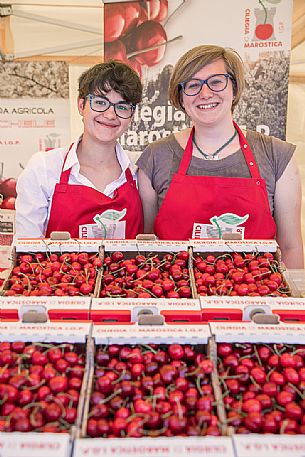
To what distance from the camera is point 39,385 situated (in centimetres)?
126

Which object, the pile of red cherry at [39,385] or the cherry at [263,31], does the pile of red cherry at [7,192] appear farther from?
the pile of red cherry at [39,385]

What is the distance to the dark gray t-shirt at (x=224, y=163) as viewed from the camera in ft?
8.65

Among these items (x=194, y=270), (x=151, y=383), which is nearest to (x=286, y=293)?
(x=194, y=270)

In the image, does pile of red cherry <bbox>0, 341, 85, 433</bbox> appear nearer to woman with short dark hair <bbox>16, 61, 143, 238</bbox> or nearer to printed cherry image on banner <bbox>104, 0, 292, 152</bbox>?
woman with short dark hair <bbox>16, 61, 143, 238</bbox>

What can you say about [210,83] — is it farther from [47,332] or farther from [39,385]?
[39,385]

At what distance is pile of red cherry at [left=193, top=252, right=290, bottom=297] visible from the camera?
1.86 meters

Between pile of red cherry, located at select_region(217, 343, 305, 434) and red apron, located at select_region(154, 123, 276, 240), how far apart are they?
3.89ft

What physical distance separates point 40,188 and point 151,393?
158 centimetres

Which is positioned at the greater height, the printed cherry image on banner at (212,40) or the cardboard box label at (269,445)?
the printed cherry image on banner at (212,40)

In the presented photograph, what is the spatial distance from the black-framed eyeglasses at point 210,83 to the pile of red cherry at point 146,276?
0.87 meters

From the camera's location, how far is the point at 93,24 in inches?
147

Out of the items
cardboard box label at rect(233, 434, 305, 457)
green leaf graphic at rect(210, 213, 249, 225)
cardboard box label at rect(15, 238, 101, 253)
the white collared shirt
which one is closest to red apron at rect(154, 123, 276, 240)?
green leaf graphic at rect(210, 213, 249, 225)

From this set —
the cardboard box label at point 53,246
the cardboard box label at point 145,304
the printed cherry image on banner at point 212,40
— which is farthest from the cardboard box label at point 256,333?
the printed cherry image on banner at point 212,40

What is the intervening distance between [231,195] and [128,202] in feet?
1.68
